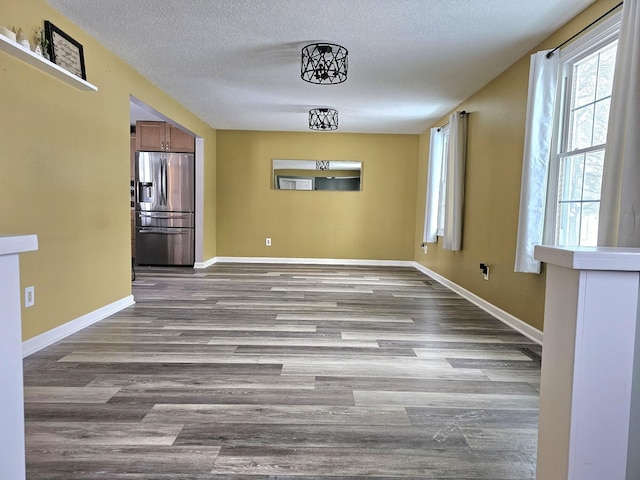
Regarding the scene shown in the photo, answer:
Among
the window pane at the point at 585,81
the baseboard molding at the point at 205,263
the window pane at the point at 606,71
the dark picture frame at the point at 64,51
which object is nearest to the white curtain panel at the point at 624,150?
the window pane at the point at 606,71

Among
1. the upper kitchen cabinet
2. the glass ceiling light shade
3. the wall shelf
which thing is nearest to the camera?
the wall shelf

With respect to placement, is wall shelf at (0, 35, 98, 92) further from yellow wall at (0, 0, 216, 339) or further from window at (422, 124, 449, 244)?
window at (422, 124, 449, 244)

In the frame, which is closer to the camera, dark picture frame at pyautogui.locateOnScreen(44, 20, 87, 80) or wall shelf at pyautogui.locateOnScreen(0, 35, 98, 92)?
wall shelf at pyautogui.locateOnScreen(0, 35, 98, 92)

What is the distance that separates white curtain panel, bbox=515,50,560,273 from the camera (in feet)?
8.25

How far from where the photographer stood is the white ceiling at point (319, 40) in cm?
234

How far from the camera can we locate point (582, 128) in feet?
7.86

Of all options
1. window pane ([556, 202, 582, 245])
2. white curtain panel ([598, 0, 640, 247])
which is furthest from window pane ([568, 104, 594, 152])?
white curtain panel ([598, 0, 640, 247])

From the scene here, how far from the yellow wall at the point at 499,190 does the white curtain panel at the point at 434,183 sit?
28.8 inches

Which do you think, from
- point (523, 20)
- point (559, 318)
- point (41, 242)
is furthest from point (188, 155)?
point (559, 318)

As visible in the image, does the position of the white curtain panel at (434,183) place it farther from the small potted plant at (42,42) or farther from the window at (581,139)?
the small potted plant at (42,42)

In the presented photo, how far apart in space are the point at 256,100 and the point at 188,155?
5.94ft

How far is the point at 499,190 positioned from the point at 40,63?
11.6 feet

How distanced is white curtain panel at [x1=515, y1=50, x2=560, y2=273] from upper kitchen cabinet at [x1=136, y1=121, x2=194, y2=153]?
467cm

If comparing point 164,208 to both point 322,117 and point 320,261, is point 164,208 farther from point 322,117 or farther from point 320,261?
point 322,117
